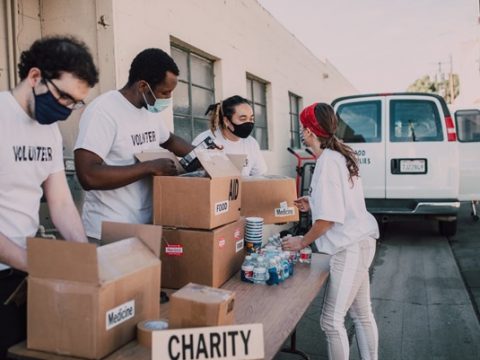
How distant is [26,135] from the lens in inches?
70.7

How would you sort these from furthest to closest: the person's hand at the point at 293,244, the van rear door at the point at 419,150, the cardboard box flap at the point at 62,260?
the van rear door at the point at 419,150 < the person's hand at the point at 293,244 < the cardboard box flap at the point at 62,260

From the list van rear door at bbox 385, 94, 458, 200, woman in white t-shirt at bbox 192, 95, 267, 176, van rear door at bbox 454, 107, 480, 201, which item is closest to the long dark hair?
woman in white t-shirt at bbox 192, 95, 267, 176

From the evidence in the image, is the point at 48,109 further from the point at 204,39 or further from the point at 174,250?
the point at 204,39

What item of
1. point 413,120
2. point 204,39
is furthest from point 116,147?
point 413,120

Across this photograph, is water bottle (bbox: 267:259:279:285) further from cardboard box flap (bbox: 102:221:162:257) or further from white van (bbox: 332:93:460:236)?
white van (bbox: 332:93:460:236)

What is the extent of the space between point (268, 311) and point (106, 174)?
989 millimetres

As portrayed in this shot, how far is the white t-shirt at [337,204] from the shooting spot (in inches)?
96.2

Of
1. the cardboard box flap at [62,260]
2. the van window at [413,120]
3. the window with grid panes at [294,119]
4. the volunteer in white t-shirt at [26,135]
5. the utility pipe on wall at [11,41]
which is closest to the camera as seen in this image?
the cardboard box flap at [62,260]

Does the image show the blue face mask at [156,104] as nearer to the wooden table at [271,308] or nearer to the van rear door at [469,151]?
the wooden table at [271,308]

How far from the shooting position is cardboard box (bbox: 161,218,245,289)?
7.45 feet

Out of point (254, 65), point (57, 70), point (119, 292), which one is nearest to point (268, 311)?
point (119, 292)

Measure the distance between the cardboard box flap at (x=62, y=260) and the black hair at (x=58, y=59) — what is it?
656mm

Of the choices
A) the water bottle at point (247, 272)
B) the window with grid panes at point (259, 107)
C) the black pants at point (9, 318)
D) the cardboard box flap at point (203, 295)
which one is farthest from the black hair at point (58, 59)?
the window with grid panes at point (259, 107)

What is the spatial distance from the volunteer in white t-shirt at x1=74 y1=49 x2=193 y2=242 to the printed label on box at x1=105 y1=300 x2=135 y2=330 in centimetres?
74
